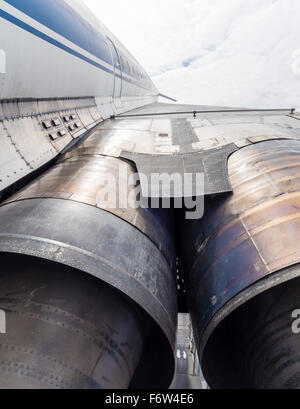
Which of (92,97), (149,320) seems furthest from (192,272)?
(92,97)

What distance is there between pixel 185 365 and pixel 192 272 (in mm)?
23089

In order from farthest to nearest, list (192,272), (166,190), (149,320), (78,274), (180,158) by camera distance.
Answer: (180,158), (166,190), (192,272), (149,320), (78,274)

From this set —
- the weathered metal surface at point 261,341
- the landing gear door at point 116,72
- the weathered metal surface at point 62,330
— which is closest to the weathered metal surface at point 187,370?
the weathered metal surface at point 261,341

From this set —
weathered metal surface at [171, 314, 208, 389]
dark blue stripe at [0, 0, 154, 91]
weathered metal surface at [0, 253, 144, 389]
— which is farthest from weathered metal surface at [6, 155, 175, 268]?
weathered metal surface at [171, 314, 208, 389]

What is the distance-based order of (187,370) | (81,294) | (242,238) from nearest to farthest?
(81,294) → (242,238) → (187,370)

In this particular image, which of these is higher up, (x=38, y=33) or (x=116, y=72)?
(x=116, y=72)

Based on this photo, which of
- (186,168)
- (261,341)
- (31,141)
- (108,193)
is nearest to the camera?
(261,341)

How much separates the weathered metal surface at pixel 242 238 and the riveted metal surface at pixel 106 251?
392 mm

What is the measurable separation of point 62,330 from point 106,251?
0.81m

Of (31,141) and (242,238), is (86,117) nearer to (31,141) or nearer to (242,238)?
(31,141)

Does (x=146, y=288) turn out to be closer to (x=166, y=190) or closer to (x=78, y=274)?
(x=78, y=274)

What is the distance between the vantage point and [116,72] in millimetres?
12023

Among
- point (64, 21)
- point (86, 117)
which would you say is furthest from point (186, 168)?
point (64, 21)

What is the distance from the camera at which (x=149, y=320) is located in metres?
2.78
